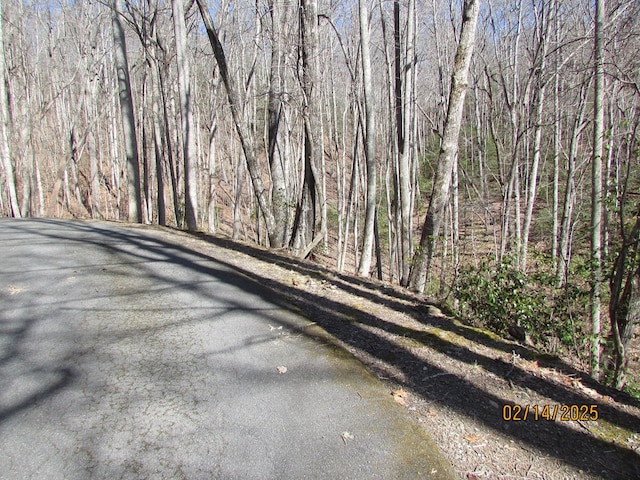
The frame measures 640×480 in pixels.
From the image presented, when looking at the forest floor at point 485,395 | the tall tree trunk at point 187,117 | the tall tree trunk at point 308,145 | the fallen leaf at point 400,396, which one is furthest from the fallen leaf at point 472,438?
the tall tree trunk at point 187,117

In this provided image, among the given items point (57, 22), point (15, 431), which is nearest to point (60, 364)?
point (15, 431)

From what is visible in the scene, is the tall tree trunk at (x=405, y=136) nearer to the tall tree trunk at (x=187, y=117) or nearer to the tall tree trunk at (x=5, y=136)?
the tall tree trunk at (x=187, y=117)

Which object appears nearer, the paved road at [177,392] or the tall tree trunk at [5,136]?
the paved road at [177,392]

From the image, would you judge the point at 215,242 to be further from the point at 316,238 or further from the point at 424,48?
the point at 424,48

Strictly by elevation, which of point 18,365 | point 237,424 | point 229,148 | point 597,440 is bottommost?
point 597,440

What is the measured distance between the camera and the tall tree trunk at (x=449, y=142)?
6.19 m

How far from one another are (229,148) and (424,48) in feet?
39.6

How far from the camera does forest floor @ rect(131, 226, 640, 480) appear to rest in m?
2.48

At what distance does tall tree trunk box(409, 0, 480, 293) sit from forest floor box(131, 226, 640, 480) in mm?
1726

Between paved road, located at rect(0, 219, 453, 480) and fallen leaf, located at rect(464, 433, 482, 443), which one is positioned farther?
fallen leaf, located at rect(464, 433, 482, 443)

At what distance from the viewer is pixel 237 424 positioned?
2535mm
